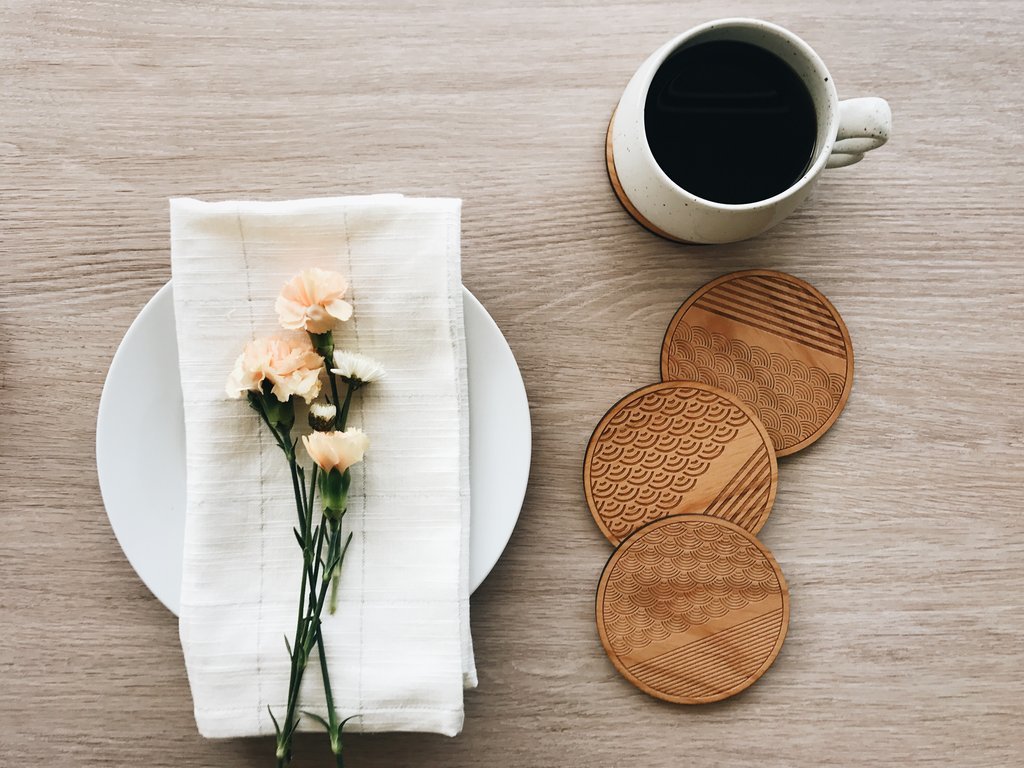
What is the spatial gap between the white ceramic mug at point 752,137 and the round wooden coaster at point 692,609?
0.70 feet

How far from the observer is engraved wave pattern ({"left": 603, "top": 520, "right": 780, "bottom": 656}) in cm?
56

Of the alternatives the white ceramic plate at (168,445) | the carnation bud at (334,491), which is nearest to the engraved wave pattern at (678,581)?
the white ceramic plate at (168,445)

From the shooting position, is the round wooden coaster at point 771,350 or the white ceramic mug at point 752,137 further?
the round wooden coaster at point 771,350

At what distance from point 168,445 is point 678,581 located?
0.37 meters

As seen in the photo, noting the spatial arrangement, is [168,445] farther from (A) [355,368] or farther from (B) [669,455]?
(B) [669,455]

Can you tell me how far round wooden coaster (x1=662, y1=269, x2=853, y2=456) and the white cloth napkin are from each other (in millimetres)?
185

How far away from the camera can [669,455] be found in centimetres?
56

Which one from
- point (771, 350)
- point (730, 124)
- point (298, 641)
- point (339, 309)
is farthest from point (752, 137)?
point (298, 641)

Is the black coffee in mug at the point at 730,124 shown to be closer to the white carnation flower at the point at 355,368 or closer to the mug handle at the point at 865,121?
the mug handle at the point at 865,121

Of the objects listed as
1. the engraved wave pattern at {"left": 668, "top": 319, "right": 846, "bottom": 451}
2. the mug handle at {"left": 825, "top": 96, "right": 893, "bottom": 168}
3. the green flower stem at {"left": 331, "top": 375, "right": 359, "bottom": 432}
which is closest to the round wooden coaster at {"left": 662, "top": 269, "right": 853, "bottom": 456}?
the engraved wave pattern at {"left": 668, "top": 319, "right": 846, "bottom": 451}

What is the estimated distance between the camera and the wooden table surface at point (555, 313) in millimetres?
560

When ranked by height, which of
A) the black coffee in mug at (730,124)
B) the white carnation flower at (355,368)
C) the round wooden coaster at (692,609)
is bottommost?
the round wooden coaster at (692,609)

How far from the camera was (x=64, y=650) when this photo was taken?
560 mm

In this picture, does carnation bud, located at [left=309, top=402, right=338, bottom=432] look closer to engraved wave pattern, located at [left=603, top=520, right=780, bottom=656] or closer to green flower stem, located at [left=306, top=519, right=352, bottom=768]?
green flower stem, located at [left=306, top=519, right=352, bottom=768]
